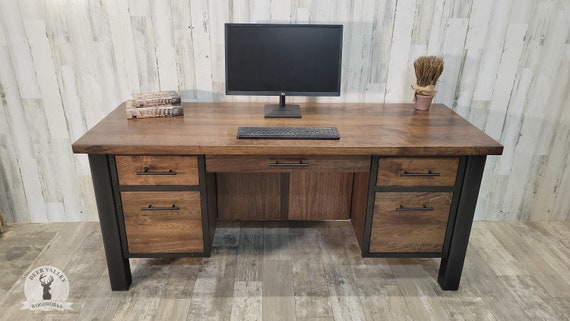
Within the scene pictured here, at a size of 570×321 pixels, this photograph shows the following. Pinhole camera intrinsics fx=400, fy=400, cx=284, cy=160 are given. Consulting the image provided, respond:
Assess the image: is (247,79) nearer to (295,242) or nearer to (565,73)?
(295,242)

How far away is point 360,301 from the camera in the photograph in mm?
1841

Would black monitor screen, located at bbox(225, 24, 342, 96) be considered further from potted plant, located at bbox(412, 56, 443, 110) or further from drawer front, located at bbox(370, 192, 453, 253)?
drawer front, located at bbox(370, 192, 453, 253)

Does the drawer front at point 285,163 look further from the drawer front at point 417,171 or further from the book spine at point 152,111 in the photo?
the book spine at point 152,111

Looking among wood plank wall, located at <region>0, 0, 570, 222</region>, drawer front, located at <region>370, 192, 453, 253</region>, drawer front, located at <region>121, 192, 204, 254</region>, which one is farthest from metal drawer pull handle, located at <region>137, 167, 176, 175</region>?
drawer front, located at <region>370, 192, 453, 253</region>

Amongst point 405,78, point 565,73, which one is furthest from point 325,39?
point 565,73

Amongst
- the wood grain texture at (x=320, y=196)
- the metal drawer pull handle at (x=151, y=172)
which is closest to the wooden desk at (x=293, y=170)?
the metal drawer pull handle at (x=151, y=172)

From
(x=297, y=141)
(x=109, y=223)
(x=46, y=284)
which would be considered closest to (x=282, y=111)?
(x=297, y=141)

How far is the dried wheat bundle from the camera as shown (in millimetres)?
1955

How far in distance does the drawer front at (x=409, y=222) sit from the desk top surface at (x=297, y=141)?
0.24m

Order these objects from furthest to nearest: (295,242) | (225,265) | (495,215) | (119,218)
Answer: (495,215) → (295,242) → (225,265) → (119,218)

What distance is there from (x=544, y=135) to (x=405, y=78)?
3.01ft

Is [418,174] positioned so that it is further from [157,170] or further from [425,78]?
[157,170]

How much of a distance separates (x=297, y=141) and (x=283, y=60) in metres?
0.50

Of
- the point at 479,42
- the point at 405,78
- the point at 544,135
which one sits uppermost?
the point at 479,42
